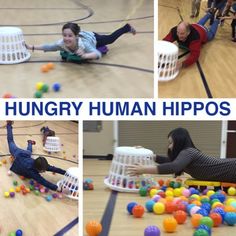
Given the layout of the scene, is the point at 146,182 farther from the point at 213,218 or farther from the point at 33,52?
the point at 33,52

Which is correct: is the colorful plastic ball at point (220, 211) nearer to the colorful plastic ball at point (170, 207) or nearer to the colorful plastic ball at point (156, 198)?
the colorful plastic ball at point (170, 207)

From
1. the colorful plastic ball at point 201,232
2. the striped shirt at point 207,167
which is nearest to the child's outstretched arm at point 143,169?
the striped shirt at point 207,167

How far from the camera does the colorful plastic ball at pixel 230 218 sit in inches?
54.1

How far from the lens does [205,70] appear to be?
1.67 meters

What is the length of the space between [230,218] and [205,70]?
→ 0.66m

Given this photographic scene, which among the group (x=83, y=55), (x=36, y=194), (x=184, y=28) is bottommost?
(x=36, y=194)

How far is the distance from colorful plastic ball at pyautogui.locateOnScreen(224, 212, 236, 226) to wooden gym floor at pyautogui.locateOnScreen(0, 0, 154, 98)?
537 mm

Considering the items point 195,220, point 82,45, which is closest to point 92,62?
point 82,45

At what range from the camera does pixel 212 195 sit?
1705mm

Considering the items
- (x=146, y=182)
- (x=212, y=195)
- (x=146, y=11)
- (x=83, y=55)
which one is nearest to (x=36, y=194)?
(x=146, y=182)

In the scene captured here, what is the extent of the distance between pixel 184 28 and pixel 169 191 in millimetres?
787

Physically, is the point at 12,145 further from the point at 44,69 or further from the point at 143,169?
the point at 143,169

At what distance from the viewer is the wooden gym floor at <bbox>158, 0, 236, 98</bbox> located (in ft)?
4.90

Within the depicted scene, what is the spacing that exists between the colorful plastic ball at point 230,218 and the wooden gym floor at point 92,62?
0.54 meters
